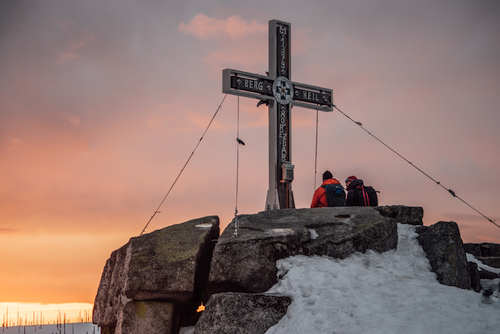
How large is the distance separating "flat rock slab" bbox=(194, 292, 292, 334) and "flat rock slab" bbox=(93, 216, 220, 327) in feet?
4.31

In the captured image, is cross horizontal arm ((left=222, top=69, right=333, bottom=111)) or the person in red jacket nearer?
the person in red jacket

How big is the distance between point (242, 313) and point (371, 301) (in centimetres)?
222

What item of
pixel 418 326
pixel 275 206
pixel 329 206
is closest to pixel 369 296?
pixel 418 326

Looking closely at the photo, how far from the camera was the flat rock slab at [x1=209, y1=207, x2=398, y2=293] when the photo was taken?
9.31 metres

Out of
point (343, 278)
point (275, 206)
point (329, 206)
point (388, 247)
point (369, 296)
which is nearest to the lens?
point (369, 296)

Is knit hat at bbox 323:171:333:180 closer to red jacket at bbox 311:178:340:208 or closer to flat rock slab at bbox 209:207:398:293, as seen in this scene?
red jacket at bbox 311:178:340:208

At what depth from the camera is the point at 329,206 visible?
13172 mm

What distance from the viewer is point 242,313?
810 centimetres

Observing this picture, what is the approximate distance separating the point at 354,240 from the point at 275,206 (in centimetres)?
601

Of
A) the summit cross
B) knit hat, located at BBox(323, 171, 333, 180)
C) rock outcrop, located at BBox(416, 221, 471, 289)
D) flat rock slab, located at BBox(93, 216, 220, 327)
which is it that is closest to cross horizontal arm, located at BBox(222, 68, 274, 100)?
the summit cross

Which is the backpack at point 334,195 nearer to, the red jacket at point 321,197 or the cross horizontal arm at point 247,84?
the red jacket at point 321,197

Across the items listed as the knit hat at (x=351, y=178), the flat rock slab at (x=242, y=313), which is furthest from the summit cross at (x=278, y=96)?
the flat rock slab at (x=242, y=313)

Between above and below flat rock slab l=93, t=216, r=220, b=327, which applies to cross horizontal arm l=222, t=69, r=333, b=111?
above

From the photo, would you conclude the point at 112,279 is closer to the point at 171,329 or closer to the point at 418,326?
the point at 171,329
